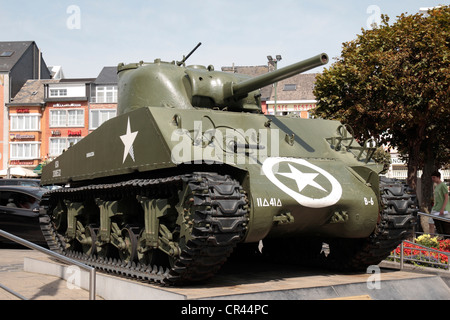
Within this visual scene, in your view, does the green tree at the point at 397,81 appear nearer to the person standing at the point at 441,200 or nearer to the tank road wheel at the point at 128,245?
the person standing at the point at 441,200

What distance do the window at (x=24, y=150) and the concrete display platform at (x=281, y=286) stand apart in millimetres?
42280

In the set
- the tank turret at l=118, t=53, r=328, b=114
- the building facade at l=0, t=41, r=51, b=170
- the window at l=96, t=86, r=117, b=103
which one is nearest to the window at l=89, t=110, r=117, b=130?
the window at l=96, t=86, r=117, b=103

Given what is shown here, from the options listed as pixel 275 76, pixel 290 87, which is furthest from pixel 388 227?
pixel 290 87

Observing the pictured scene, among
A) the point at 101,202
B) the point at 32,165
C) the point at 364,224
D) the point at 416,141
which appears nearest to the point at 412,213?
the point at 364,224

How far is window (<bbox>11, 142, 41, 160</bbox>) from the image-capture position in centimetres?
5003

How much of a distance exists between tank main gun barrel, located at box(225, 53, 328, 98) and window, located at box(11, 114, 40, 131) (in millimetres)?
43386

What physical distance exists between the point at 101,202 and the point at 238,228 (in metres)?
3.73

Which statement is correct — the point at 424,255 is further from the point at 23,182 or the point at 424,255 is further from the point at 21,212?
the point at 23,182

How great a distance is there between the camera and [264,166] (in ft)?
25.9

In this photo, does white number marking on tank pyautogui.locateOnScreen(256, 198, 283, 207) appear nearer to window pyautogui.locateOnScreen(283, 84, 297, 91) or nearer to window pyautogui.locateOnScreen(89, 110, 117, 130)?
window pyautogui.locateOnScreen(89, 110, 117, 130)

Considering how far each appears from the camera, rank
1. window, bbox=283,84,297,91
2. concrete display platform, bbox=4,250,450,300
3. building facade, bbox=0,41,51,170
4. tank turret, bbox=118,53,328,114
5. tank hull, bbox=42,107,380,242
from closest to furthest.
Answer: concrete display platform, bbox=4,250,450,300
tank hull, bbox=42,107,380,242
tank turret, bbox=118,53,328,114
building facade, bbox=0,41,51,170
window, bbox=283,84,297,91

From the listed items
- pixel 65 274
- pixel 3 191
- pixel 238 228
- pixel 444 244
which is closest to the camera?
pixel 238 228

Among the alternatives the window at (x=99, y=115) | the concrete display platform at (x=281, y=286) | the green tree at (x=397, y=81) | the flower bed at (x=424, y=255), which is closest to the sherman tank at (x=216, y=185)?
the concrete display platform at (x=281, y=286)
